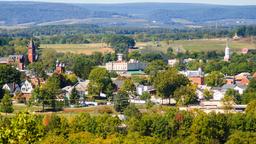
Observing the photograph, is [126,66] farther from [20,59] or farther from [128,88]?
[128,88]

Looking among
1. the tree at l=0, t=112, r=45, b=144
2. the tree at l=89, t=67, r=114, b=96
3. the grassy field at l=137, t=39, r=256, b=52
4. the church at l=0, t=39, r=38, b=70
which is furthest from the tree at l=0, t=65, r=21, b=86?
the grassy field at l=137, t=39, r=256, b=52

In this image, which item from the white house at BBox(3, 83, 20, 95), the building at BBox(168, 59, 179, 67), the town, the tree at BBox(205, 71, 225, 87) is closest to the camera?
the town

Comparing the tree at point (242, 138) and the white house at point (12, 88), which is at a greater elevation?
the tree at point (242, 138)

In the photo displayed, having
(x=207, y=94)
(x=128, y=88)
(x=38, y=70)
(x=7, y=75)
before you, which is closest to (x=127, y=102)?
(x=128, y=88)

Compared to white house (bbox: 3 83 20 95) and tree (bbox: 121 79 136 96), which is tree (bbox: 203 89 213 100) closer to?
tree (bbox: 121 79 136 96)

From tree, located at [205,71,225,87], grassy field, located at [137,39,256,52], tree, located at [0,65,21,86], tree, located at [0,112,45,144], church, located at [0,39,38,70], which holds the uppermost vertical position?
tree, located at [0,112,45,144]

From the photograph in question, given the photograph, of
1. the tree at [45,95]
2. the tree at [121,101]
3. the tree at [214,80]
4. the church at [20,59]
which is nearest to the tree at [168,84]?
the tree at [121,101]

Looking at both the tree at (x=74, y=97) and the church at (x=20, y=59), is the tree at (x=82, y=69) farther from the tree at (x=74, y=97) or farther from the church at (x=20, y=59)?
the tree at (x=74, y=97)
